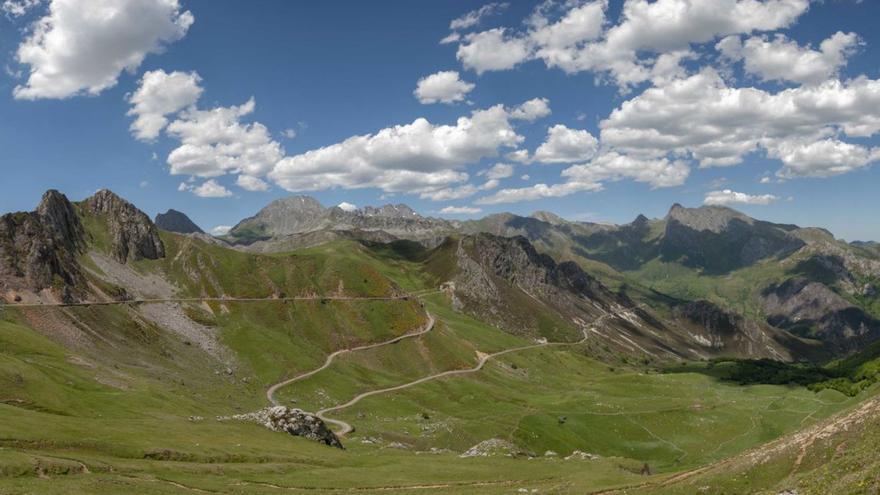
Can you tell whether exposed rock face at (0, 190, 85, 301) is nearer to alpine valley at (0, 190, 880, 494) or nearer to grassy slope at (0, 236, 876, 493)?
alpine valley at (0, 190, 880, 494)

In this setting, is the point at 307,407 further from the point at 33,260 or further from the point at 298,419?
the point at 33,260

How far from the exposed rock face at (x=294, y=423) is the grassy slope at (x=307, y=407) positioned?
11.3ft

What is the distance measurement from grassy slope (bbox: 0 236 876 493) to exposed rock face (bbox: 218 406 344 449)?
3.44m

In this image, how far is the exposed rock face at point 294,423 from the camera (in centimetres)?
9319

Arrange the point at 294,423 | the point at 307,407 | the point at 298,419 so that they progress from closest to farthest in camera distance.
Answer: the point at 294,423 → the point at 298,419 → the point at 307,407

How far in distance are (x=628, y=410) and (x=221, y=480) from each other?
126 meters

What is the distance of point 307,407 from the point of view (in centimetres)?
14325

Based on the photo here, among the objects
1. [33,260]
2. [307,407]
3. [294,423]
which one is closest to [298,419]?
[294,423]

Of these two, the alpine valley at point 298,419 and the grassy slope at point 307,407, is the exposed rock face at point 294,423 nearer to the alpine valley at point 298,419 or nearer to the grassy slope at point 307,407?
the alpine valley at point 298,419

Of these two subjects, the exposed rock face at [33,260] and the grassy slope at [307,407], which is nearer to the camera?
the grassy slope at [307,407]

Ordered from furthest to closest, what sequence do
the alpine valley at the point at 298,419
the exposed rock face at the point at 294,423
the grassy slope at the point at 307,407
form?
the exposed rock face at the point at 294,423 → the grassy slope at the point at 307,407 → the alpine valley at the point at 298,419

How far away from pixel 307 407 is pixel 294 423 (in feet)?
168

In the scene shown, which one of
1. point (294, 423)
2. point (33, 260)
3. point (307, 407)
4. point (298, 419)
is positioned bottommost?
point (307, 407)

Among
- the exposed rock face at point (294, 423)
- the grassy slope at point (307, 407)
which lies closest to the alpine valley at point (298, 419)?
the exposed rock face at point (294, 423)
